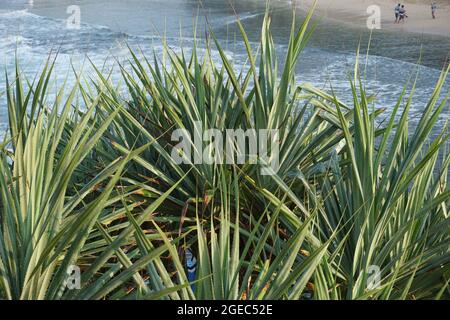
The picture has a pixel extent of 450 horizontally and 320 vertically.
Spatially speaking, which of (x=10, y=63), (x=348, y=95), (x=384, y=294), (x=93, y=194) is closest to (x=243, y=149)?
(x=93, y=194)

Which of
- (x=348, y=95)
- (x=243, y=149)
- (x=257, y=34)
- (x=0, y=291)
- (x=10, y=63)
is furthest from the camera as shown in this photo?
(x=257, y=34)

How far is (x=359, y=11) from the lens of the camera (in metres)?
28.3

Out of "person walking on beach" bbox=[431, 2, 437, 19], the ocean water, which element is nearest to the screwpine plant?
the ocean water

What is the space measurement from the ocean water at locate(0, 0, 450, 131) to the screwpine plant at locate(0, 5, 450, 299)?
10.3 m

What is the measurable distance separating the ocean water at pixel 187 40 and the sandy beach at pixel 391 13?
92 centimetres

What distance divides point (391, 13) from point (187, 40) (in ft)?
28.7

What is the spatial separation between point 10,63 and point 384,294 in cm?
1856

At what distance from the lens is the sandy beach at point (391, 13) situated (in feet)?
79.2

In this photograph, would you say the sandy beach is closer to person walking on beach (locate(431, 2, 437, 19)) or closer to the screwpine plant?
person walking on beach (locate(431, 2, 437, 19))

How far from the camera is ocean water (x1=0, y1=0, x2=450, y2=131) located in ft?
59.1

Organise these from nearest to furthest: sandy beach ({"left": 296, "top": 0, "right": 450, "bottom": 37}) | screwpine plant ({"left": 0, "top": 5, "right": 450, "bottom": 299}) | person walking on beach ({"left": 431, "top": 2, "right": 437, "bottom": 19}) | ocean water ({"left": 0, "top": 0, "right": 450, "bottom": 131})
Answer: screwpine plant ({"left": 0, "top": 5, "right": 450, "bottom": 299}), ocean water ({"left": 0, "top": 0, "right": 450, "bottom": 131}), sandy beach ({"left": 296, "top": 0, "right": 450, "bottom": 37}), person walking on beach ({"left": 431, "top": 2, "right": 437, "bottom": 19})

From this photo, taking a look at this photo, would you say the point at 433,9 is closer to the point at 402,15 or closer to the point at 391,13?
the point at 402,15

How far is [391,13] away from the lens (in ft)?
89.2

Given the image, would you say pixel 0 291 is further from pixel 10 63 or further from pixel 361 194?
pixel 10 63
